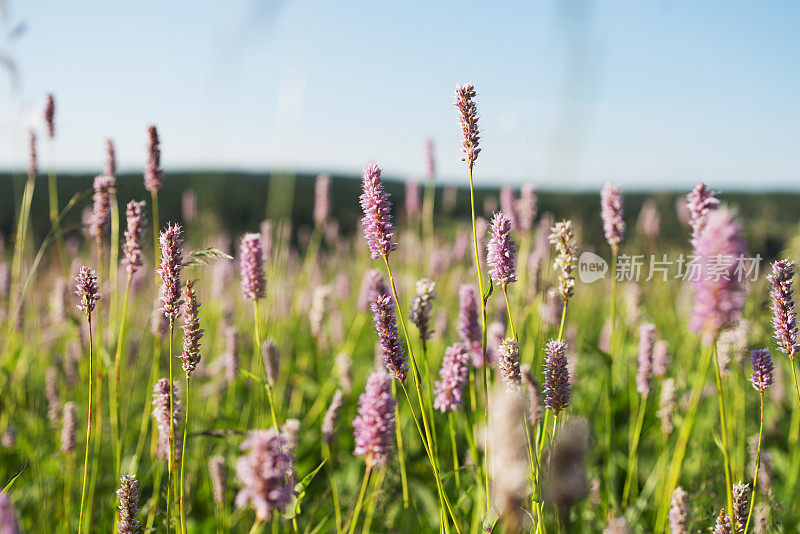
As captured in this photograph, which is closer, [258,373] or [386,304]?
[386,304]

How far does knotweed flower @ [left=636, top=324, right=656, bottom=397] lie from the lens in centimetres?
235

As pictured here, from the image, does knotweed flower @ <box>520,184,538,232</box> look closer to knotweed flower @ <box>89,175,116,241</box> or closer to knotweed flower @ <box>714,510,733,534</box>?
knotweed flower @ <box>714,510,733,534</box>

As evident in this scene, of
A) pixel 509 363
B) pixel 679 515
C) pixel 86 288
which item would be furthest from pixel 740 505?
pixel 86 288

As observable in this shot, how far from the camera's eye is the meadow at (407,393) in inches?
55.4

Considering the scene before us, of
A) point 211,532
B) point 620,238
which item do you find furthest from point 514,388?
point 211,532

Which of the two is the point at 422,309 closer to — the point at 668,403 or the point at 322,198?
the point at 668,403

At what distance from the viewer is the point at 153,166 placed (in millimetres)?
2289

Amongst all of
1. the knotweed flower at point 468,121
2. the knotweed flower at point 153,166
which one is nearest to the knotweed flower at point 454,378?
the knotweed flower at point 468,121

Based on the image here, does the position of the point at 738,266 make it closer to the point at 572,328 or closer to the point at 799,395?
the point at 799,395

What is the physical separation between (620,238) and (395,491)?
1.63m

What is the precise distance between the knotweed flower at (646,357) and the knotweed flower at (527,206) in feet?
2.53

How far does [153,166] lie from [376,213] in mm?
1240

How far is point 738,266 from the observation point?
111 cm

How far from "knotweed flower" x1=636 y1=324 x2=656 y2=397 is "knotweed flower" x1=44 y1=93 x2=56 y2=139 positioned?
9.09 ft
